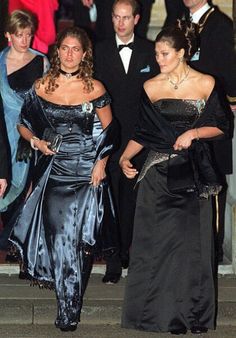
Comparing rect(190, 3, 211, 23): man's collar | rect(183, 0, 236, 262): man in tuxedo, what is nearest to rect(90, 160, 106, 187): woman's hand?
rect(183, 0, 236, 262): man in tuxedo

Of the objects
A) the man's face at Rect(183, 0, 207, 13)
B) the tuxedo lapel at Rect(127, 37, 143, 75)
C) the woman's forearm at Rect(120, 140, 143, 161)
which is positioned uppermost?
the man's face at Rect(183, 0, 207, 13)

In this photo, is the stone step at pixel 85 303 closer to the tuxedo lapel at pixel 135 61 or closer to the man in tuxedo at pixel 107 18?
the tuxedo lapel at pixel 135 61

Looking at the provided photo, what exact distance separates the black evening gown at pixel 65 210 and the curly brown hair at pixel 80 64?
12 centimetres

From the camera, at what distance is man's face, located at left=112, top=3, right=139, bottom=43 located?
8141 mm

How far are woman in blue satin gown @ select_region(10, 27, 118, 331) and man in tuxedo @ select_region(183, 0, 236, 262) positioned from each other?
50.8 inches

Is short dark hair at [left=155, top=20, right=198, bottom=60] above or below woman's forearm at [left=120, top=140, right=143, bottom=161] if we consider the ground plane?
above

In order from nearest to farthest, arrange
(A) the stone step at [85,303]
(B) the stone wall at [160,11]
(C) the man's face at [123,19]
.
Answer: (A) the stone step at [85,303] < (C) the man's face at [123,19] < (B) the stone wall at [160,11]

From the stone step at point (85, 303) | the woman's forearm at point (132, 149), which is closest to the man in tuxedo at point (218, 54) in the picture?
the stone step at point (85, 303)

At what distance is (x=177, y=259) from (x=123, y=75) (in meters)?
1.74

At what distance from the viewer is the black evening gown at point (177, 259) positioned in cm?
706

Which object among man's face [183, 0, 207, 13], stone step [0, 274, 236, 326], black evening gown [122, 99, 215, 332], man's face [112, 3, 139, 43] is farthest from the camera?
man's face [183, 0, 207, 13]

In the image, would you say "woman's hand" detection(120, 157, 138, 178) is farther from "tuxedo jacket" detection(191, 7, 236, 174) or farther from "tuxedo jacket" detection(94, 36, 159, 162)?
"tuxedo jacket" detection(191, 7, 236, 174)

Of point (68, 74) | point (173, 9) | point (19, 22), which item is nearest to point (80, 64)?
point (68, 74)

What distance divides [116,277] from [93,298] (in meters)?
0.41
